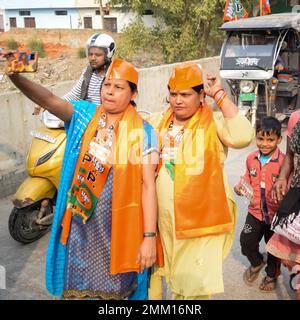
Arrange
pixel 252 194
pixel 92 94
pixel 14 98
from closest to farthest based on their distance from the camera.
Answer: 1. pixel 252 194
2. pixel 92 94
3. pixel 14 98

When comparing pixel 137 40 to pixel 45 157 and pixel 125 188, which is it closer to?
pixel 45 157

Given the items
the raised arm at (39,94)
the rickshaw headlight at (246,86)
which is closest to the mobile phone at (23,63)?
the raised arm at (39,94)

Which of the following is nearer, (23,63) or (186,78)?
(23,63)

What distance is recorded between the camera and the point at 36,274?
370cm

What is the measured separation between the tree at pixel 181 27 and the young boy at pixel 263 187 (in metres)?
16.1

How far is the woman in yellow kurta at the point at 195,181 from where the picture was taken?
7.89ft

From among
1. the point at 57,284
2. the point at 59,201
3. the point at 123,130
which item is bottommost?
the point at 57,284

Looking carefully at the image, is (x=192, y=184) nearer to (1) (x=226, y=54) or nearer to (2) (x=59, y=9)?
(1) (x=226, y=54)

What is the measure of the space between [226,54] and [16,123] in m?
4.76

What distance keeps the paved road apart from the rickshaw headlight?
4152mm

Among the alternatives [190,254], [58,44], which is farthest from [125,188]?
[58,44]

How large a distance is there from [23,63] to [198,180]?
3.46ft

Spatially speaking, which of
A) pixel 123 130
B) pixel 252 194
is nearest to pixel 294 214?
pixel 252 194

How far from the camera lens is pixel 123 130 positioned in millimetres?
2430
